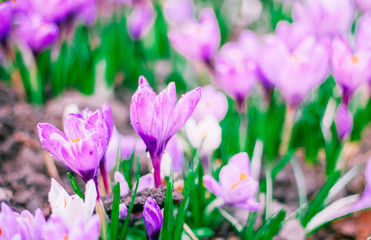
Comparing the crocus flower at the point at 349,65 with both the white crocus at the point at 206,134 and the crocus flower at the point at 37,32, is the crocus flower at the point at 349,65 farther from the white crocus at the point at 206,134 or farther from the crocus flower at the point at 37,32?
the crocus flower at the point at 37,32

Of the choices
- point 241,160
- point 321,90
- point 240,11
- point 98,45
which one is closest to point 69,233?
point 241,160

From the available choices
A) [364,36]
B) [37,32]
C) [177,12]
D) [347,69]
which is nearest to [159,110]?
[347,69]

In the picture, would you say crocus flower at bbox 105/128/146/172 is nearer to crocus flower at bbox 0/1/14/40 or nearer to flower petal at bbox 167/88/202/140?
flower petal at bbox 167/88/202/140

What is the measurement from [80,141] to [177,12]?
4.99ft

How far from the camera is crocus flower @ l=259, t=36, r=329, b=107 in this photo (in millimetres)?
1349

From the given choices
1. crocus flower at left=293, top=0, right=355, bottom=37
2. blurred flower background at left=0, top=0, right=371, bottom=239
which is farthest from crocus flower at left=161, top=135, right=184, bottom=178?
crocus flower at left=293, top=0, right=355, bottom=37

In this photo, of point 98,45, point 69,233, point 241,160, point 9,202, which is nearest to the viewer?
point 69,233

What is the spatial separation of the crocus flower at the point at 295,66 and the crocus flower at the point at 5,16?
90 centimetres

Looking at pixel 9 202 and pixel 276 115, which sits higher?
pixel 276 115

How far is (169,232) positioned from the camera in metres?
0.96

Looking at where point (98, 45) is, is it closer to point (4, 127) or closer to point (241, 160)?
point (4, 127)

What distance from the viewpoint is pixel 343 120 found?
1419 mm

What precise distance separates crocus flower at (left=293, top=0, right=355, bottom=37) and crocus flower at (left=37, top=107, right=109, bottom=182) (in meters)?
1.16

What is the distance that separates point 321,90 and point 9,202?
1237 millimetres
